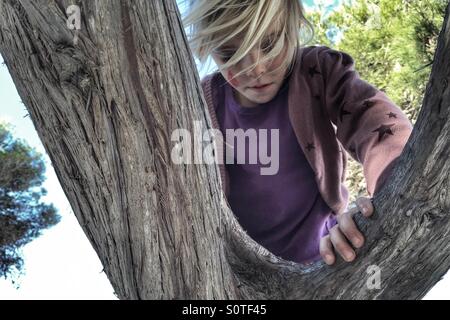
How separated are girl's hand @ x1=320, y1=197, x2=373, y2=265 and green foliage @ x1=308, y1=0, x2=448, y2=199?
1.32 m

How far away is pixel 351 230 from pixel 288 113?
457 mm

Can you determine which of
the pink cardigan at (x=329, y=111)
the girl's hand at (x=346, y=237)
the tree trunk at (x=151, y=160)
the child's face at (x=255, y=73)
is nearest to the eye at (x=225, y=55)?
the child's face at (x=255, y=73)

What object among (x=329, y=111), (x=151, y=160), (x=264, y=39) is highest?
(x=264, y=39)

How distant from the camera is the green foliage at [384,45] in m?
2.02

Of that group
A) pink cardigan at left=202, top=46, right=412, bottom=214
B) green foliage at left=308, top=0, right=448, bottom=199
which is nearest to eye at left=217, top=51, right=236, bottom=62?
pink cardigan at left=202, top=46, right=412, bottom=214

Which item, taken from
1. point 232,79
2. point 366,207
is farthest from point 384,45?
point 366,207

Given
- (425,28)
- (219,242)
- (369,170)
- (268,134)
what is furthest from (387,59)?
(219,242)

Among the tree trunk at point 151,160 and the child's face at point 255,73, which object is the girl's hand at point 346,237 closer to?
the tree trunk at point 151,160

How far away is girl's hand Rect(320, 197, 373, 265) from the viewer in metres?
0.67

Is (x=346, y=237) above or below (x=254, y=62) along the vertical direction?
below

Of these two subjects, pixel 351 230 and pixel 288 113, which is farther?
pixel 288 113

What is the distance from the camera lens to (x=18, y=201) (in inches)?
113

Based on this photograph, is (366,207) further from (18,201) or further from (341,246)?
(18,201)

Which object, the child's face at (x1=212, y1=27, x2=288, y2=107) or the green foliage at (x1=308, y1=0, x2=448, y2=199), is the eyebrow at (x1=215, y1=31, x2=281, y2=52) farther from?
the green foliage at (x1=308, y1=0, x2=448, y2=199)
